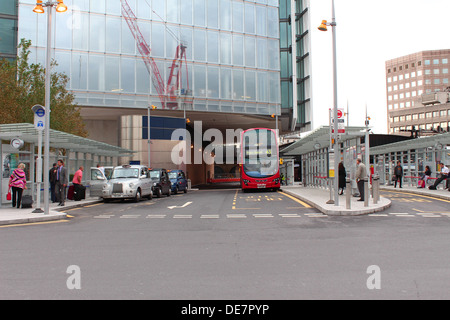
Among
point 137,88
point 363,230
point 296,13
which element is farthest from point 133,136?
point 363,230

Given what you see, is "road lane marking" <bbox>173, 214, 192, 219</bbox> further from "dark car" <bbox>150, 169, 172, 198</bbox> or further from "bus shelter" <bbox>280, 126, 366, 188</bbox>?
"dark car" <bbox>150, 169, 172, 198</bbox>

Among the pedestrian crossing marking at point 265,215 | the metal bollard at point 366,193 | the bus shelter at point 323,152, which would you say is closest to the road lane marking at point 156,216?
the pedestrian crossing marking at point 265,215

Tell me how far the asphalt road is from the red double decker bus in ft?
52.9

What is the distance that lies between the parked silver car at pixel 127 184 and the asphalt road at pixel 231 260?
838cm

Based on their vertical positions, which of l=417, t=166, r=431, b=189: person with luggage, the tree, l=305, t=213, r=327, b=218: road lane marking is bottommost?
l=305, t=213, r=327, b=218: road lane marking

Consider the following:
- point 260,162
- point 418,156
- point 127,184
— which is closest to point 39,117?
point 127,184

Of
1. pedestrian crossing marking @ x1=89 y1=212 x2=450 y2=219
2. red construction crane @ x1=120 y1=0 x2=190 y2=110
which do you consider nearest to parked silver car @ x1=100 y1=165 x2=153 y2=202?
pedestrian crossing marking @ x1=89 y1=212 x2=450 y2=219

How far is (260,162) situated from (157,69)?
56.2 ft

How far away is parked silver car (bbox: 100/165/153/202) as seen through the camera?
66.3ft

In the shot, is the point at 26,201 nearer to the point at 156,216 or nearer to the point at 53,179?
the point at 53,179

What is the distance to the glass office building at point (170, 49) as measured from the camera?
1470 inches

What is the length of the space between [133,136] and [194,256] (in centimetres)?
3436

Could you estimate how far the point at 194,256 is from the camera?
7004 millimetres
